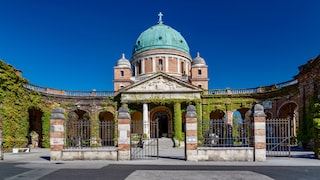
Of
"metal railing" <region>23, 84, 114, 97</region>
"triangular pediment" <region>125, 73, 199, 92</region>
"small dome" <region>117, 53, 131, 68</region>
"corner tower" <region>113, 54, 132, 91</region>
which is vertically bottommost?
"metal railing" <region>23, 84, 114, 97</region>

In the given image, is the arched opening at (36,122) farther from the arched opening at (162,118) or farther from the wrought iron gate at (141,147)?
the arched opening at (162,118)

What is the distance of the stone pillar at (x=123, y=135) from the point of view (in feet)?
51.4

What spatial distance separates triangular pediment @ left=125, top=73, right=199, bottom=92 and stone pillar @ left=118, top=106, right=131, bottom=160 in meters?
19.1

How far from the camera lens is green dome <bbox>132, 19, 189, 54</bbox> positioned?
45031 mm

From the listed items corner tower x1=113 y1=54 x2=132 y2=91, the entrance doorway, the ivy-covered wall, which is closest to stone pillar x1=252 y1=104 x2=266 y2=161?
the ivy-covered wall

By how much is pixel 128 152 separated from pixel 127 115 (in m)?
2.20

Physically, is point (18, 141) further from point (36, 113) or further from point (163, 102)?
point (163, 102)

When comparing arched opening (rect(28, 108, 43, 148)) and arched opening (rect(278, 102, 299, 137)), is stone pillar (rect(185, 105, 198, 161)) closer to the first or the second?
arched opening (rect(278, 102, 299, 137))

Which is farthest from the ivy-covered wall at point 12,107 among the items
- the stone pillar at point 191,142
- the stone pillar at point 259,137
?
the stone pillar at point 259,137

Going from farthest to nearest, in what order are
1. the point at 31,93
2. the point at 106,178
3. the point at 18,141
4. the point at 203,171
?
the point at 31,93, the point at 18,141, the point at 203,171, the point at 106,178

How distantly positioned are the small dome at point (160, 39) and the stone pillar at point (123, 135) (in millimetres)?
30021

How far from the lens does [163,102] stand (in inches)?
1362

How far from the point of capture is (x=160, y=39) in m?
45.2

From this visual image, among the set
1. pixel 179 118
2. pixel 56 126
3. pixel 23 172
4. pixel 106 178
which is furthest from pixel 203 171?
pixel 179 118
